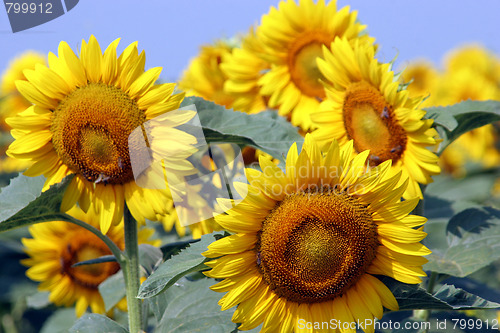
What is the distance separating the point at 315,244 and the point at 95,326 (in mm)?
753

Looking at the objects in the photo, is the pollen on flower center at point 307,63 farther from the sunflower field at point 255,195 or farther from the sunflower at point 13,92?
the sunflower at point 13,92

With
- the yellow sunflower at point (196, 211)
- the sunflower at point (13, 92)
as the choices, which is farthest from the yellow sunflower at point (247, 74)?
the sunflower at point (13, 92)

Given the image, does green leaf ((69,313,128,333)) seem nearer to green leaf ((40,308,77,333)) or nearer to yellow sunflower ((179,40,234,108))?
green leaf ((40,308,77,333))

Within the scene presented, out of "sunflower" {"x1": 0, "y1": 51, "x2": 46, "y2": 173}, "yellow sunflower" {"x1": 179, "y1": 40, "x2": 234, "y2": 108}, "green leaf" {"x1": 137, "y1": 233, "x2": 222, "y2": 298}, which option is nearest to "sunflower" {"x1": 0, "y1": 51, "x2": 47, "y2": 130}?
"sunflower" {"x1": 0, "y1": 51, "x2": 46, "y2": 173}

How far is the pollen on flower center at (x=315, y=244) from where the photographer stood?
162 centimetres

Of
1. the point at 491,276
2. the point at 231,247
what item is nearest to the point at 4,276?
the point at 231,247

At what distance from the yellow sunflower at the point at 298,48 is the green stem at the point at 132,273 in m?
0.97

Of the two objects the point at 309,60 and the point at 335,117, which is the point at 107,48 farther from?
the point at 309,60

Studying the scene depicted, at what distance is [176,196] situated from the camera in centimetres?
181

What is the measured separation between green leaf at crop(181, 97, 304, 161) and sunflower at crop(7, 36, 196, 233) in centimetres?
10

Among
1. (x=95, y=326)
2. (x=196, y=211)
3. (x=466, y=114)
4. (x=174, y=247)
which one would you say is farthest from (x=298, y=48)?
(x=95, y=326)

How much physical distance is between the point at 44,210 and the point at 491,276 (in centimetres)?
447

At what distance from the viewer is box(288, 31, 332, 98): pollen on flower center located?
2.66 m

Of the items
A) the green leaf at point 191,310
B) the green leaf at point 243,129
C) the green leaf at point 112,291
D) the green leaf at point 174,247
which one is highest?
the green leaf at point 243,129
